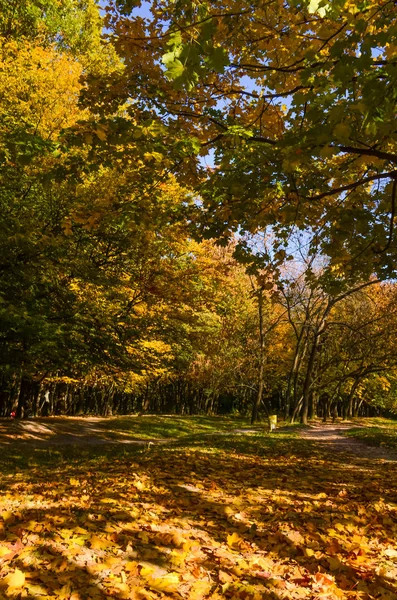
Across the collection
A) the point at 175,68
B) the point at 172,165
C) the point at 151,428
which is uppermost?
the point at 172,165

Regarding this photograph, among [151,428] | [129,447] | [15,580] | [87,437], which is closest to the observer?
[15,580]

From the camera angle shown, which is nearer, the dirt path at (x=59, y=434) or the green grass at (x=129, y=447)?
the green grass at (x=129, y=447)

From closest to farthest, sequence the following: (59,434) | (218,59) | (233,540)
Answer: (218,59) < (233,540) < (59,434)

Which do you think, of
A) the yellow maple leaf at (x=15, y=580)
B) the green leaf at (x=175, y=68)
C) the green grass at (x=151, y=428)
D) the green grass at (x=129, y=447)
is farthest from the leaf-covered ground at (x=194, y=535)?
the green grass at (x=151, y=428)

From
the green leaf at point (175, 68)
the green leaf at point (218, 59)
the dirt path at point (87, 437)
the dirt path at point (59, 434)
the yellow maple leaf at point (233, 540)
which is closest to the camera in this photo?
the green leaf at point (175, 68)

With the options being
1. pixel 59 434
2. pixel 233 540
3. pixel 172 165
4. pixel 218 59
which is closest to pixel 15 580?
pixel 233 540

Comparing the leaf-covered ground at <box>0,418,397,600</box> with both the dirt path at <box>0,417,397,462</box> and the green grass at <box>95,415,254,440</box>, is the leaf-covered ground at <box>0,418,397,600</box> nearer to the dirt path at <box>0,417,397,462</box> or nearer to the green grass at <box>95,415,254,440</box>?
the dirt path at <box>0,417,397,462</box>

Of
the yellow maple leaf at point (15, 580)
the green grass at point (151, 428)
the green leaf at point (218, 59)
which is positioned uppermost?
the green leaf at point (218, 59)

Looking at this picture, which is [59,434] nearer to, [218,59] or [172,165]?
[172,165]

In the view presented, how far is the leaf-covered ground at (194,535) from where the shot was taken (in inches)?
109

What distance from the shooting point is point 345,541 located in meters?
3.67

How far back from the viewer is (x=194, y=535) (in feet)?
11.9

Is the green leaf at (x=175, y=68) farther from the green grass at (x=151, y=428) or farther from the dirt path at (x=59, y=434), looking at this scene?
the green grass at (x=151, y=428)

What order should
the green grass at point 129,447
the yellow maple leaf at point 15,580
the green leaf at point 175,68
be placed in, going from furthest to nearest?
the green grass at point 129,447, the green leaf at point 175,68, the yellow maple leaf at point 15,580
